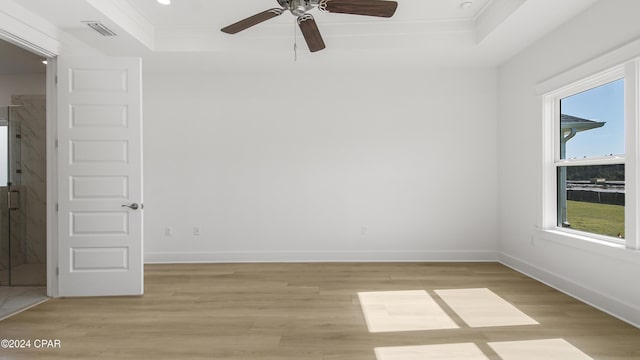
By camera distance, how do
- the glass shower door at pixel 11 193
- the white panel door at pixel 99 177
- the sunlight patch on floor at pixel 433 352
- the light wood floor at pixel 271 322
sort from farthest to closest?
the glass shower door at pixel 11 193, the white panel door at pixel 99 177, the light wood floor at pixel 271 322, the sunlight patch on floor at pixel 433 352

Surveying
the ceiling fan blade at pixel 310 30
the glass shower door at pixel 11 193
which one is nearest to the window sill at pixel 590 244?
the ceiling fan blade at pixel 310 30

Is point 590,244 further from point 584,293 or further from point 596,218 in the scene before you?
point 584,293

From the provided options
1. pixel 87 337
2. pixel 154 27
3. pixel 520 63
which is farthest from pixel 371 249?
pixel 154 27

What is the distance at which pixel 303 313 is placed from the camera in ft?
9.59

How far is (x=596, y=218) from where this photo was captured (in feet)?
10.5

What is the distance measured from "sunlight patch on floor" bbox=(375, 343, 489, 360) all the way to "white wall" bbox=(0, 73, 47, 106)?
5.59m

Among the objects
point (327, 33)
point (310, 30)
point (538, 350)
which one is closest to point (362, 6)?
point (310, 30)

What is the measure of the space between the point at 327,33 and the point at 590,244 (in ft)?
11.2

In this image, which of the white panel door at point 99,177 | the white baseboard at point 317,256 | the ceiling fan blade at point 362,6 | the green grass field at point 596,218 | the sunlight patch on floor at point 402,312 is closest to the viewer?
the ceiling fan blade at point 362,6

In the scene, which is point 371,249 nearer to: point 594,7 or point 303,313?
point 303,313

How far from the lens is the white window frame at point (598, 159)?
2.63 metres

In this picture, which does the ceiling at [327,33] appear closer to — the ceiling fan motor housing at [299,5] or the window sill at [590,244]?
the ceiling fan motor housing at [299,5]

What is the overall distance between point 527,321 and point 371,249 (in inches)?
88.3

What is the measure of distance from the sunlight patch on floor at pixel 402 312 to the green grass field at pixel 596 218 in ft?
5.55
